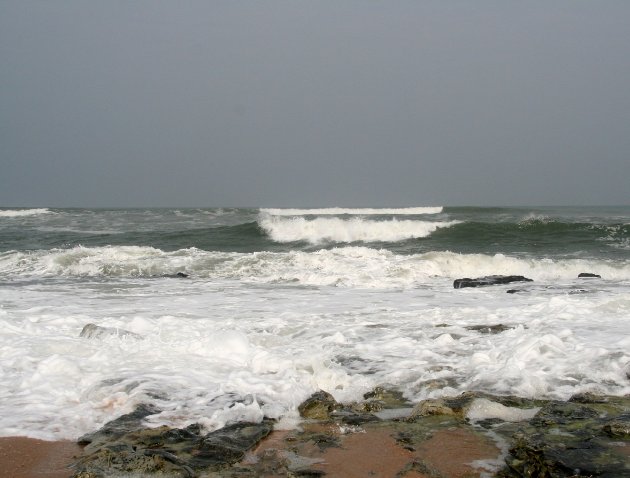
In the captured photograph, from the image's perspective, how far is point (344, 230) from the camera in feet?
75.9

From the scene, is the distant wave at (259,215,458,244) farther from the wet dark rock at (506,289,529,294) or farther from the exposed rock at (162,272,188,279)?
the wet dark rock at (506,289,529,294)

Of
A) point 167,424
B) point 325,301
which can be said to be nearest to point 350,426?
point 167,424

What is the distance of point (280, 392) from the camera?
4.20 meters

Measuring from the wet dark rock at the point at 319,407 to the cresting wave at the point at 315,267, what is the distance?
308 inches

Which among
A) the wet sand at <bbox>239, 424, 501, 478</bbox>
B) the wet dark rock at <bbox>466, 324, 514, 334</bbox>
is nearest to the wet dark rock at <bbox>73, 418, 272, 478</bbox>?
the wet sand at <bbox>239, 424, 501, 478</bbox>

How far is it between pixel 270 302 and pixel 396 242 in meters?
12.9

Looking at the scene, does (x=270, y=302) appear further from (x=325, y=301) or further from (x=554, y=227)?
(x=554, y=227)

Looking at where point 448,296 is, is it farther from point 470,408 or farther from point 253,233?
point 253,233

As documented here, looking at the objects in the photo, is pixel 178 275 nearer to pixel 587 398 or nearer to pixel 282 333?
pixel 282 333

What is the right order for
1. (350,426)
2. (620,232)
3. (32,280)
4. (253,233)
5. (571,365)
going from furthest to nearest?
(253,233)
(620,232)
(32,280)
(571,365)
(350,426)

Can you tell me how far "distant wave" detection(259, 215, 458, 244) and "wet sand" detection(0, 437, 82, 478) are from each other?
1895cm

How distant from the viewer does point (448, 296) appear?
9.70m

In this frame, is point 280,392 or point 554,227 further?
point 554,227

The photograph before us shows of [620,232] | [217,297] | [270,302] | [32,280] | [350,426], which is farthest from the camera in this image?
[620,232]
